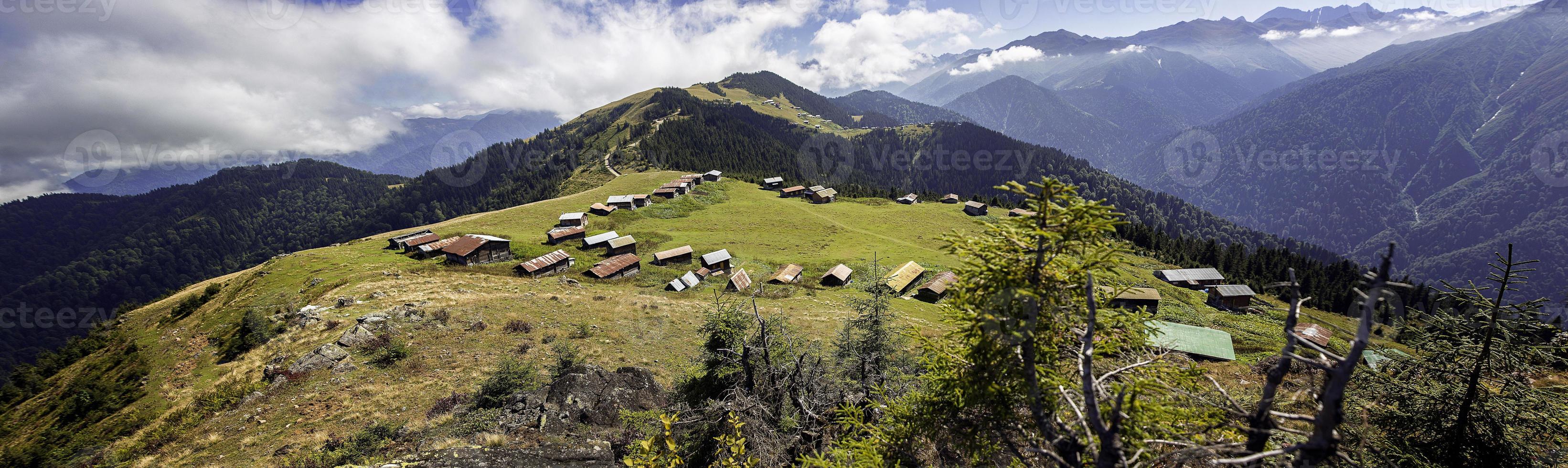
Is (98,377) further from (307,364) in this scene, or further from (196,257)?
(196,257)

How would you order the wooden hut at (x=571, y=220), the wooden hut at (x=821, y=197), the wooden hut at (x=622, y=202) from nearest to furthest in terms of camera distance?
the wooden hut at (x=571, y=220), the wooden hut at (x=622, y=202), the wooden hut at (x=821, y=197)

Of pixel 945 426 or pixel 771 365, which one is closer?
pixel 945 426

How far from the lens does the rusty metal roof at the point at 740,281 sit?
159 feet

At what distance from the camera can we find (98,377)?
2394 cm

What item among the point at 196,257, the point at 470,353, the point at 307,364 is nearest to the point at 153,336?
the point at 307,364

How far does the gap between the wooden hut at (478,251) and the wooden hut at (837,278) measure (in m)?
33.5

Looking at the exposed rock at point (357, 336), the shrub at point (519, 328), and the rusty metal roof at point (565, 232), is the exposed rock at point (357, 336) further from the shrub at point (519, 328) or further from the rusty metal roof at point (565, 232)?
the rusty metal roof at point (565, 232)

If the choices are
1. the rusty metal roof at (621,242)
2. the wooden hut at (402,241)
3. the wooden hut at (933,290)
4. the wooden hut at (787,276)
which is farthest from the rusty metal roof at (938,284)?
the wooden hut at (402,241)

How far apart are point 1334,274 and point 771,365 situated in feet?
407

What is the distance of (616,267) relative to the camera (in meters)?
51.9

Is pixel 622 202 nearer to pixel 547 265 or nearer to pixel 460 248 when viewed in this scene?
pixel 460 248

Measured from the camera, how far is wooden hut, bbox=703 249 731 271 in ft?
178

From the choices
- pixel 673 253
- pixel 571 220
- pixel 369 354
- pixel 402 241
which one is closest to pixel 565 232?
pixel 571 220

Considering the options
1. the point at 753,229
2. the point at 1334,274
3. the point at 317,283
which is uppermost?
the point at 317,283
